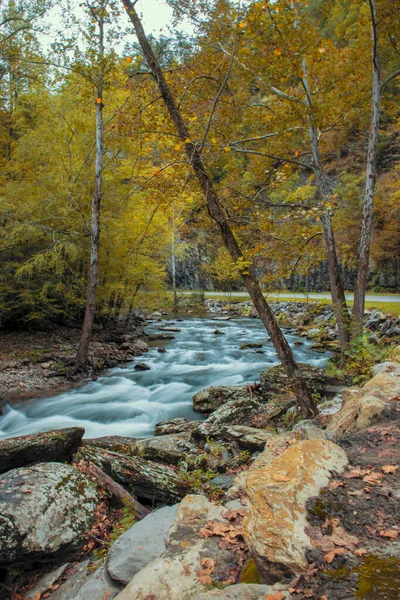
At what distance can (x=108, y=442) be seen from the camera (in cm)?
618

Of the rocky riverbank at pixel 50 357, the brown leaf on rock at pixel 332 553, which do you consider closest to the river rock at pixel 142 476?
the brown leaf on rock at pixel 332 553

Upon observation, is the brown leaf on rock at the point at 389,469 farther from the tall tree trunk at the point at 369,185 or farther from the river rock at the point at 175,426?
the tall tree trunk at the point at 369,185

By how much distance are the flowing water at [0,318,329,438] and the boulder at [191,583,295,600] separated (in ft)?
20.2

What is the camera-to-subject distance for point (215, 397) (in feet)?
28.9

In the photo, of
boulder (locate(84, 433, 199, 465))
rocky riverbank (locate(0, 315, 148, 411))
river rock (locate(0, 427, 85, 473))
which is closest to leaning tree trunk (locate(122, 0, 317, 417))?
boulder (locate(84, 433, 199, 465))

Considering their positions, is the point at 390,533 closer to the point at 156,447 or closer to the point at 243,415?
the point at 156,447

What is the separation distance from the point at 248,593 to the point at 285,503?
585mm

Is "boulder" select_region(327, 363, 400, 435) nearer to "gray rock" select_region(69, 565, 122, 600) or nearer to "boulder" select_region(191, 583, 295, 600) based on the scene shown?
"boulder" select_region(191, 583, 295, 600)

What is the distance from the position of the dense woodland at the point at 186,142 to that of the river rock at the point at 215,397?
116 inches

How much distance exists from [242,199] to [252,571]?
581 centimetres

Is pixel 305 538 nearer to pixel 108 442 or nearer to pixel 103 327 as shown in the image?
pixel 108 442

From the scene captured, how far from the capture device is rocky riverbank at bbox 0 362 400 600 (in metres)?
1.95

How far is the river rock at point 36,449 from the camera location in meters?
4.31

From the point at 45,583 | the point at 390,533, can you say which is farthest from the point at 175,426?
the point at 390,533
